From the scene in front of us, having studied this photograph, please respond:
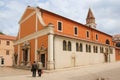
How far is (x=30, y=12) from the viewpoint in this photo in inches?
1166

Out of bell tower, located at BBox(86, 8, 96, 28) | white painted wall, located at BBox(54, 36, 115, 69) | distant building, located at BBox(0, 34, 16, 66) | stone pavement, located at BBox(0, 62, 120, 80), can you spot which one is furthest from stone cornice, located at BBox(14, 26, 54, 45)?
bell tower, located at BBox(86, 8, 96, 28)

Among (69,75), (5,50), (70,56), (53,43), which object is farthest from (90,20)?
(69,75)

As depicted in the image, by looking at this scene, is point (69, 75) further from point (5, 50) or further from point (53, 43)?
point (5, 50)

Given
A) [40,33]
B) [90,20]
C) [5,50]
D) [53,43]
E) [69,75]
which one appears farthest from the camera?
[90,20]

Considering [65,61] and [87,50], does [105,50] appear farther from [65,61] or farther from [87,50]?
[65,61]

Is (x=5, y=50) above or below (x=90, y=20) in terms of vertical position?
below

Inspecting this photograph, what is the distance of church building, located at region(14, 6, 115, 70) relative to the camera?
930 inches

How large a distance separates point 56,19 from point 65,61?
Result: 23.5 feet

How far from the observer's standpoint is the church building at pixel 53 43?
23.6 meters

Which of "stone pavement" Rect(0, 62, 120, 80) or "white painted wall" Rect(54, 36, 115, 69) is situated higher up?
"white painted wall" Rect(54, 36, 115, 69)

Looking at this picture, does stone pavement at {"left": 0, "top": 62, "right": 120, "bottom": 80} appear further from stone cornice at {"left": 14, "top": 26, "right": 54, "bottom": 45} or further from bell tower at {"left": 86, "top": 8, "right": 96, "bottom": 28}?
bell tower at {"left": 86, "top": 8, "right": 96, "bottom": 28}

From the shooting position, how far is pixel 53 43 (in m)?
23.4

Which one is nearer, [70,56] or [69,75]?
[69,75]

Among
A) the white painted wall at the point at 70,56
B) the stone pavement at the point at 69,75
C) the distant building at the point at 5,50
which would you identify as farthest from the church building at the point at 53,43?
the distant building at the point at 5,50
